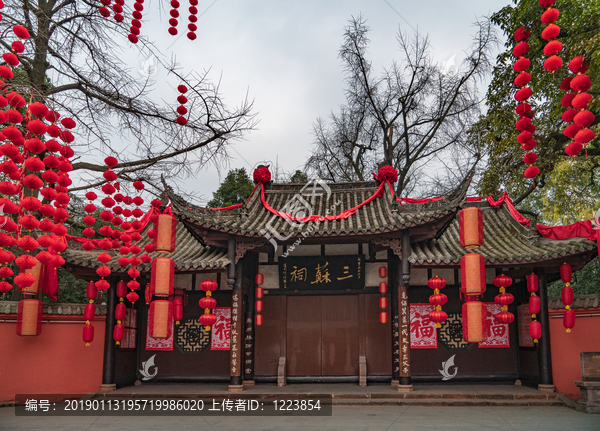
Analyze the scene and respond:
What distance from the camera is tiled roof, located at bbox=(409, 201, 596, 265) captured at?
8211 millimetres

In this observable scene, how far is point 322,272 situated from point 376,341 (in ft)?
6.14

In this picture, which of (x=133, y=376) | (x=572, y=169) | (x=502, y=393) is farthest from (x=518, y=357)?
(x=133, y=376)

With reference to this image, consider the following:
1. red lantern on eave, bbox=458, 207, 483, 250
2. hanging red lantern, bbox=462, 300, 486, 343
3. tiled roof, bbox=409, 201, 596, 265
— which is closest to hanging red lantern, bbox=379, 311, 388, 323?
tiled roof, bbox=409, 201, 596, 265

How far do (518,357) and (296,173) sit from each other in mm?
15050

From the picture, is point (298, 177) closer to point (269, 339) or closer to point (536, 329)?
point (269, 339)

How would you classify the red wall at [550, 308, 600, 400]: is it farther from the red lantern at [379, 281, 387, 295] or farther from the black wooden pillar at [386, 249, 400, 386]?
the red lantern at [379, 281, 387, 295]

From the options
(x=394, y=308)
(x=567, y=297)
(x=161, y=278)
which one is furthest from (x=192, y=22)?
(x=567, y=297)

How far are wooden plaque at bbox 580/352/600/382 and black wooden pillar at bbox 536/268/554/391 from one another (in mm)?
920

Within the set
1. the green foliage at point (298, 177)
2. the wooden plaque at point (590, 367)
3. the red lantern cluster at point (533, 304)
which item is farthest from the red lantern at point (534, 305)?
the green foliage at point (298, 177)

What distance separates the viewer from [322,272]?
32.3ft

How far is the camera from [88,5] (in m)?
6.53

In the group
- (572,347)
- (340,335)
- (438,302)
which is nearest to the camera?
(438,302)

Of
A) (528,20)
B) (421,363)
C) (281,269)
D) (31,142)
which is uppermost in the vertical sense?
(528,20)

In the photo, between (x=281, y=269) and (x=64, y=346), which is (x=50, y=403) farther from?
(x=281, y=269)
